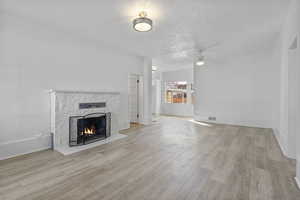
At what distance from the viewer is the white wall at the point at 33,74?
2.80m

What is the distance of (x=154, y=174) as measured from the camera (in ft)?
7.34

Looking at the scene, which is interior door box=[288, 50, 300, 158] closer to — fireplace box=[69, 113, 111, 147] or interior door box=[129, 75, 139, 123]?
fireplace box=[69, 113, 111, 147]

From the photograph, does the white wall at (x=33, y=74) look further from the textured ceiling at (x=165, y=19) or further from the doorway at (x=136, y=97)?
the doorway at (x=136, y=97)

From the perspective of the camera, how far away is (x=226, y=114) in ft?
20.6

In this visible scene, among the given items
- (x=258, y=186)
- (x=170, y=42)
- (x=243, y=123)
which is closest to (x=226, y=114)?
(x=243, y=123)

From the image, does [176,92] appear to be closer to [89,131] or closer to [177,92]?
[177,92]

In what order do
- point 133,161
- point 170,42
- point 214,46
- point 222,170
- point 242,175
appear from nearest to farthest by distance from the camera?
1. point 242,175
2. point 222,170
3. point 133,161
4. point 170,42
5. point 214,46

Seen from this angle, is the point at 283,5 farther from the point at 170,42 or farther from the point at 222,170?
the point at 222,170

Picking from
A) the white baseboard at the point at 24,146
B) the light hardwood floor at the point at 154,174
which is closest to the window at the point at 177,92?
the light hardwood floor at the point at 154,174

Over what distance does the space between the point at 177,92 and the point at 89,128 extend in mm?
6517

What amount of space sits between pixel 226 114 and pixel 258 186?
481 centimetres

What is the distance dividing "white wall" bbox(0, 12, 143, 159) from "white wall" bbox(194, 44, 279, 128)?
5264 mm

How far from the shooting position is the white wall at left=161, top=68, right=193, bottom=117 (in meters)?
8.65

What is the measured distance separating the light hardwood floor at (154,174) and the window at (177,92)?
219 inches
